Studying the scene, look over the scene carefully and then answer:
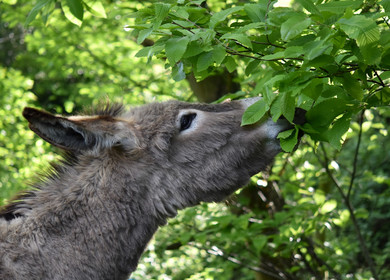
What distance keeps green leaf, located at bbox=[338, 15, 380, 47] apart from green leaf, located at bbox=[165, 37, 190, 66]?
0.71 meters

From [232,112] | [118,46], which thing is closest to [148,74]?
[118,46]

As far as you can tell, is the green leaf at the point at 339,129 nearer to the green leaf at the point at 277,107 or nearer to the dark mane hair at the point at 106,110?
the green leaf at the point at 277,107

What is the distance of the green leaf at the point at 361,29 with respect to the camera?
199 cm

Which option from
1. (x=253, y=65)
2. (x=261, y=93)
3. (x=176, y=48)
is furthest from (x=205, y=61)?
(x=261, y=93)

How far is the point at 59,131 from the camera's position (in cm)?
304

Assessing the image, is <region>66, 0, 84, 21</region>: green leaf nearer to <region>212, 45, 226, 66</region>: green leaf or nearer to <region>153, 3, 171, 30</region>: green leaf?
<region>153, 3, 171, 30</region>: green leaf

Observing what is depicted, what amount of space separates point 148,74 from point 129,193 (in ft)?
16.0

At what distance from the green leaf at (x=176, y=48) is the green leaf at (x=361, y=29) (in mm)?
715

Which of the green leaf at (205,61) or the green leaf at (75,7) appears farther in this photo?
the green leaf at (75,7)

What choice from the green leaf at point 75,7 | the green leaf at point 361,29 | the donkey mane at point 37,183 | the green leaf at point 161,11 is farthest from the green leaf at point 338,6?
the donkey mane at point 37,183

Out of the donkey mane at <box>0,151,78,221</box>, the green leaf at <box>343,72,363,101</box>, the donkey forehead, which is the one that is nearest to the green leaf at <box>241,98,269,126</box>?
the green leaf at <box>343,72,363,101</box>

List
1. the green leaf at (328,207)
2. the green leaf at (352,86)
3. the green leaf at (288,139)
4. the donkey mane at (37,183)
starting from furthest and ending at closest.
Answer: the green leaf at (328,207) → the donkey mane at (37,183) → the green leaf at (288,139) → the green leaf at (352,86)

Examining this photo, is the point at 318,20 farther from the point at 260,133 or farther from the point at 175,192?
the point at 175,192

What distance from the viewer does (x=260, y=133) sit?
10.8 ft
